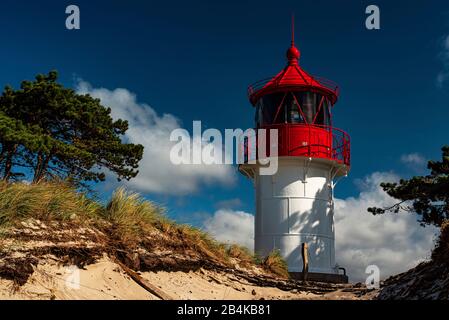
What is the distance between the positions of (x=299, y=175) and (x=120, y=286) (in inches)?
575

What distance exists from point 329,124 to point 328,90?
1657mm

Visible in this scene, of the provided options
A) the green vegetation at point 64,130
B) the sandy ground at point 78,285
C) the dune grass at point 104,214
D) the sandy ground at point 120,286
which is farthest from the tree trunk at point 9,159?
the sandy ground at point 78,285

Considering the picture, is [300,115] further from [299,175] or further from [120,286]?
[120,286]

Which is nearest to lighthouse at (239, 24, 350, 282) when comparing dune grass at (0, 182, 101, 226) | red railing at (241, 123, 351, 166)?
red railing at (241, 123, 351, 166)

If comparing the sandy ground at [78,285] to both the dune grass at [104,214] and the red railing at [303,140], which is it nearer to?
the dune grass at [104,214]

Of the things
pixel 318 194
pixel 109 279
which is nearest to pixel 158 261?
pixel 109 279

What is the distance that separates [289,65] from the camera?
2759 centimetres

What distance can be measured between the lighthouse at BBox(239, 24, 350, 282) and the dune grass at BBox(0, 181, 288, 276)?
18.6ft

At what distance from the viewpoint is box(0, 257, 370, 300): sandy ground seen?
10.6 metres

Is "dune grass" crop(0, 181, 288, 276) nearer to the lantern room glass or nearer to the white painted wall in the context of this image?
the white painted wall

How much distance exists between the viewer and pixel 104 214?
15375 mm

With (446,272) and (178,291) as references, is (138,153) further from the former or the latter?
(446,272)

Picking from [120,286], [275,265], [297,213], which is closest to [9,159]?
[275,265]

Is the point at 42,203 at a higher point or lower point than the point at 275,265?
higher
